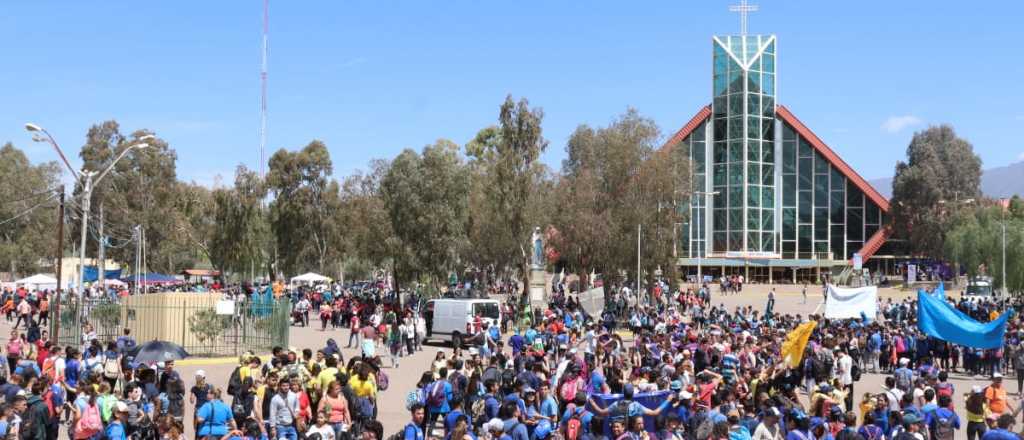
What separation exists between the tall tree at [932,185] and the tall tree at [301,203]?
38.1 m

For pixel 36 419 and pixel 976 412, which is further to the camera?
pixel 976 412

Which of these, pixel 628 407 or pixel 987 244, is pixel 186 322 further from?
pixel 987 244

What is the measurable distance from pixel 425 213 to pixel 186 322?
19.6 metres

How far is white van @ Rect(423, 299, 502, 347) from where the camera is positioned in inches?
1071

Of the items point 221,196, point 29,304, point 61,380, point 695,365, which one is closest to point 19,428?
point 61,380

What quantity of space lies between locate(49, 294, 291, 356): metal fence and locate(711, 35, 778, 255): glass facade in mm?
45391

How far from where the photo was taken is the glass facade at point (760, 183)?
64438 mm

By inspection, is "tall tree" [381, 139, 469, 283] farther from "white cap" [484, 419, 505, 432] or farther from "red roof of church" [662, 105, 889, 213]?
"white cap" [484, 419, 505, 432]

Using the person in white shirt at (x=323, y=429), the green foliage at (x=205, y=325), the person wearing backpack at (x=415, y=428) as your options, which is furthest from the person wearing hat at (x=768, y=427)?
the green foliage at (x=205, y=325)

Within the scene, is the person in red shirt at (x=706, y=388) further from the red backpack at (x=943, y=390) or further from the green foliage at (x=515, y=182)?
the green foliage at (x=515, y=182)

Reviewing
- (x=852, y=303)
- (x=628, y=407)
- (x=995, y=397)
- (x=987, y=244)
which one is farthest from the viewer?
(x=987, y=244)

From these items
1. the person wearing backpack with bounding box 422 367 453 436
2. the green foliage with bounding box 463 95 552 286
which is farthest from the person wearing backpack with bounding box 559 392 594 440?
the green foliage with bounding box 463 95 552 286

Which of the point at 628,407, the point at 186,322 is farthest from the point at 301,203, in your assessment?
the point at 628,407

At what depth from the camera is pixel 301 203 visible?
185 feet
